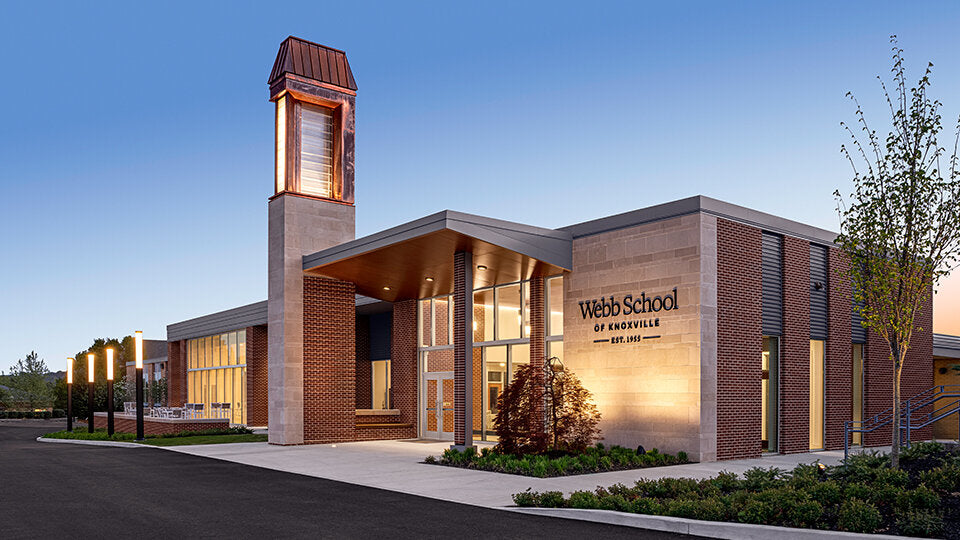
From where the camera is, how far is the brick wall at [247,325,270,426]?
32656mm

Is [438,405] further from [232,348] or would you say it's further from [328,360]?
[232,348]

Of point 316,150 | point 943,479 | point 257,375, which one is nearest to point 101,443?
point 257,375

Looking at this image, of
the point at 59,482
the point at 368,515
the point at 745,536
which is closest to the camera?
the point at 745,536

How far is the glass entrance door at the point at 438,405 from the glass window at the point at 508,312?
3.29 m

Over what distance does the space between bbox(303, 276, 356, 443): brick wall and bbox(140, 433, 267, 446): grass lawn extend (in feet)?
8.83

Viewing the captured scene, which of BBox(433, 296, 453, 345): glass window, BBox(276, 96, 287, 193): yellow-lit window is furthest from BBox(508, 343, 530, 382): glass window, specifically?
BBox(276, 96, 287, 193): yellow-lit window

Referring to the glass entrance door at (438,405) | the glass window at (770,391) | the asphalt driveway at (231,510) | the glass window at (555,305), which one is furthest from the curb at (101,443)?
the glass window at (770,391)

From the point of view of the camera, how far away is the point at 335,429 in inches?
902

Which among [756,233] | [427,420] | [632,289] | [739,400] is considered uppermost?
[756,233]

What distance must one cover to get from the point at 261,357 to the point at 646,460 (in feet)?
70.2

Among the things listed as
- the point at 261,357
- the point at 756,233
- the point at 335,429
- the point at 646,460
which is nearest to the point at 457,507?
the point at 646,460

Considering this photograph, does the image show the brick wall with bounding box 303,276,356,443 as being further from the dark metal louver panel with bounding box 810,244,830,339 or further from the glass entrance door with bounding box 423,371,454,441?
the dark metal louver panel with bounding box 810,244,830,339

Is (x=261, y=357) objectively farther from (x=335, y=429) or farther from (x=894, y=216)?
(x=894, y=216)

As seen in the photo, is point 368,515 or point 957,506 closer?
→ point 957,506
